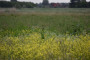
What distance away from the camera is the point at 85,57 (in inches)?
215

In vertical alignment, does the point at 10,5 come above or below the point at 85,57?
above

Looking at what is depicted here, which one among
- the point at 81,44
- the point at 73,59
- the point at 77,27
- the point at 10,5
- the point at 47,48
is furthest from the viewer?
the point at 10,5

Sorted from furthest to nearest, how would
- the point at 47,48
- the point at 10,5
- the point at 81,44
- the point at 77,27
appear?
1. the point at 10,5
2. the point at 77,27
3. the point at 81,44
4. the point at 47,48

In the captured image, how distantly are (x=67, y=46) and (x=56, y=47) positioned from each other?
22.6 inches

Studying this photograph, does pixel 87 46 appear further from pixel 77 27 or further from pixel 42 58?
pixel 77 27

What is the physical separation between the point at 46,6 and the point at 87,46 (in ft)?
97.6

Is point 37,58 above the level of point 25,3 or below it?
below

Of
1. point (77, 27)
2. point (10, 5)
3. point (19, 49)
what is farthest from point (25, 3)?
point (19, 49)

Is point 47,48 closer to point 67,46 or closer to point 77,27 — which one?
point 67,46

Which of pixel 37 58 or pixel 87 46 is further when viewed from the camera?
pixel 87 46

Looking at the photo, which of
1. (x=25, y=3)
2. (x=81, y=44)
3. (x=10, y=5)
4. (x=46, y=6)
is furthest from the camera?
(x=46, y=6)

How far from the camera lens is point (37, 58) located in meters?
5.37

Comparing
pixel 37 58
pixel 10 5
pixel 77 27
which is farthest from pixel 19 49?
pixel 10 5

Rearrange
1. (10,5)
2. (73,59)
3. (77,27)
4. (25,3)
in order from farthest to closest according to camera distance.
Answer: (25,3) → (10,5) → (77,27) → (73,59)
